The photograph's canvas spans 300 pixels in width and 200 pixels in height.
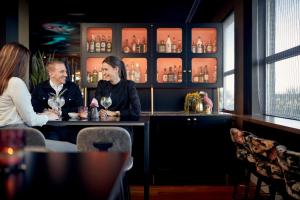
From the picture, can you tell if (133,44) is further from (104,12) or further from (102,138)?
(102,138)

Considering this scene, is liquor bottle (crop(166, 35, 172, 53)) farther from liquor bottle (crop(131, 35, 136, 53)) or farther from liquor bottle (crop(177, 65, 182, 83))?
liquor bottle (crop(131, 35, 136, 53))

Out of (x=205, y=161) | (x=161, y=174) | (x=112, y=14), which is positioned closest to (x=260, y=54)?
(x=205, y=161)

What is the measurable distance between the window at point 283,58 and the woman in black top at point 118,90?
55.8 inches

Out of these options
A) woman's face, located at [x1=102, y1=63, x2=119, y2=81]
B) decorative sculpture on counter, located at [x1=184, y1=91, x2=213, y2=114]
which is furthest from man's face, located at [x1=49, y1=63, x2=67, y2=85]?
decorative sculpture on counter, located at [x1=184, y1=91, x2=213, y2=114]

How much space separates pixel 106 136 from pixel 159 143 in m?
2.18

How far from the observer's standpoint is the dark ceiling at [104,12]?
5.73m

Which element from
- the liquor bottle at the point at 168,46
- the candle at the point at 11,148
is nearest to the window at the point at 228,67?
the liquor bottle at the point at 168,46

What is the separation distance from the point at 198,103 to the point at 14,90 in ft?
9.19

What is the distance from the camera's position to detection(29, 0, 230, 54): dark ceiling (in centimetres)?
573

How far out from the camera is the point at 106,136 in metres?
2.25

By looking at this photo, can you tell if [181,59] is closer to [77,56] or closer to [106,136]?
[106,136]

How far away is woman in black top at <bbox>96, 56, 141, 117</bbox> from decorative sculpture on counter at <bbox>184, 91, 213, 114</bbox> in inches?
50.9

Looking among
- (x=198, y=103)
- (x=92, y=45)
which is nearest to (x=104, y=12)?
(x=92, y=45)

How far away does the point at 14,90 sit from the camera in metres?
2.20
